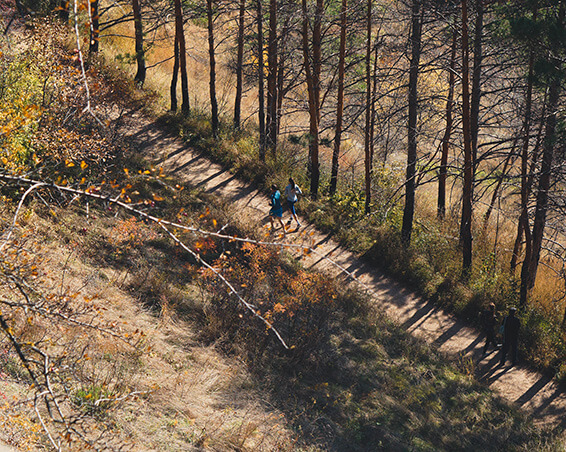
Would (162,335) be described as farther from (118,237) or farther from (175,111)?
(175,111)

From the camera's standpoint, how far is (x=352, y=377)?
10.1 m

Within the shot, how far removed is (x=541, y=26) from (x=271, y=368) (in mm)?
8885

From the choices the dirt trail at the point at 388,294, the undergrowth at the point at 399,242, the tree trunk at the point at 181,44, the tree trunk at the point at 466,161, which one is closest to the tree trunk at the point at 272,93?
the undergrowth at the point at 399,242

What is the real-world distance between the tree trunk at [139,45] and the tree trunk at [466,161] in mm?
12472

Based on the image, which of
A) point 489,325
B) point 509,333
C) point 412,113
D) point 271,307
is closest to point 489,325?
point 489,325

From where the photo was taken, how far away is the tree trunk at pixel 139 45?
20.1 meters

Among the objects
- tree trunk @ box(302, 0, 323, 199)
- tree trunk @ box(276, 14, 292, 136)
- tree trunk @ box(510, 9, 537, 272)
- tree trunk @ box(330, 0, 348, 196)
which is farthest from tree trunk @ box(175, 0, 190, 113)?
tree trunk @ box(510, 9, 537, 272)

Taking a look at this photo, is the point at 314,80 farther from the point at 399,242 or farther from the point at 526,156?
the point at 526,156

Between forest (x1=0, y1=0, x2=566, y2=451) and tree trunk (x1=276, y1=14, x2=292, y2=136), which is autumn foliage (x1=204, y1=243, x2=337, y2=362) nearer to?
forest (x1=0, y1=0, x2=566, y2=451)

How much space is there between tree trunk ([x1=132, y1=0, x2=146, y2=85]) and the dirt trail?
277 centimetres

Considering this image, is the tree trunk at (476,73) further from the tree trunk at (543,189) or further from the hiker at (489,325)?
the hiker at (489,325)

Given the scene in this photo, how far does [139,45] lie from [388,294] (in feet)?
49.0

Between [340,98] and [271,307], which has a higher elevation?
[340,98]

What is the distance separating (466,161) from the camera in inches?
538
